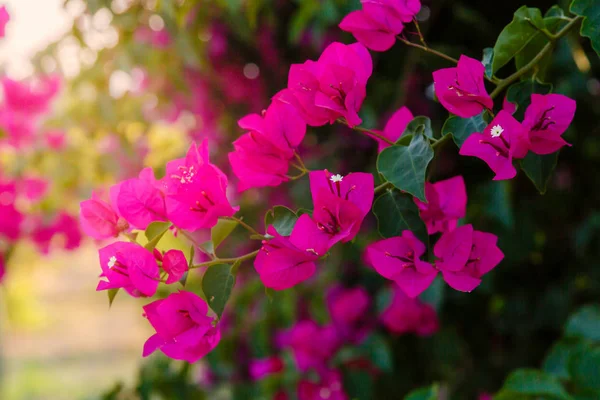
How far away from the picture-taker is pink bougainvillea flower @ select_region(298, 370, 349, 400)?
32.5 inches

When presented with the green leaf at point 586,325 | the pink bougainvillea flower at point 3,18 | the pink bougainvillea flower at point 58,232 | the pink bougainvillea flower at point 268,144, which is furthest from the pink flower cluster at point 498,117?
the pink bougainvillea flower at point 58,232

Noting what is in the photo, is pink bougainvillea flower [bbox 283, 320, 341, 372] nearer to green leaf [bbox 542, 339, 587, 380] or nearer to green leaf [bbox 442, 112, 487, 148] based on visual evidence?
green leaf [bbox 542, 339, 587, 380]

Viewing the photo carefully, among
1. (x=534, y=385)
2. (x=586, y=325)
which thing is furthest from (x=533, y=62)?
(x=586, y=325)

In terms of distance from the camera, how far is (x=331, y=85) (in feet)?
1.42

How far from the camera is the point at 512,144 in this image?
400mm

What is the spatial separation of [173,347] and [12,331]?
16.0ft

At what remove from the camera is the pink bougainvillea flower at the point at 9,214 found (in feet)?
4.41

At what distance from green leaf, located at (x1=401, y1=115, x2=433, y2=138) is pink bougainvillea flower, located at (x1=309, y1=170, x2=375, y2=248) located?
57mm

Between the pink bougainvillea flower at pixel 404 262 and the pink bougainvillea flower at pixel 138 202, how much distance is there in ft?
0.51

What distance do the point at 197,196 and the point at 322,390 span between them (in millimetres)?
497

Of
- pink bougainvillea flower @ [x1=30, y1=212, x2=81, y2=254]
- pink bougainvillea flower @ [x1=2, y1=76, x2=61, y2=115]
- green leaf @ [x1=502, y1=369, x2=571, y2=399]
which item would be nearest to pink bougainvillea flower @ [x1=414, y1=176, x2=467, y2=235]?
green leaf @ [x1=502, y1=369, x2=571, y2=399]

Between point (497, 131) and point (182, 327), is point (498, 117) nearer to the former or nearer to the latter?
point (497, 131)

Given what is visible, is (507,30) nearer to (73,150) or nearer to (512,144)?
(512,144)

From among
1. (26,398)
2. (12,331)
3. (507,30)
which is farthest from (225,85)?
(12,331)
